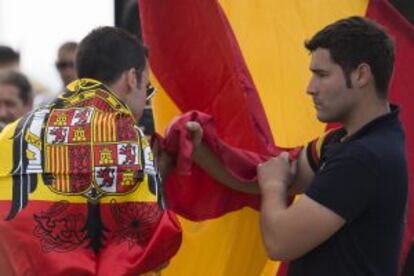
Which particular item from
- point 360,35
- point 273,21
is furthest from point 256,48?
point 360,35

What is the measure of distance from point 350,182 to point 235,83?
76cm

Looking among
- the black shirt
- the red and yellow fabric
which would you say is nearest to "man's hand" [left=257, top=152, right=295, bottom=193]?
the black shirt

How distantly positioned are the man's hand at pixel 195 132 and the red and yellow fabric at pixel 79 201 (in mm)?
335

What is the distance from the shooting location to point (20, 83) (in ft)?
16.2

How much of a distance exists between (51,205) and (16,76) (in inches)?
85.5

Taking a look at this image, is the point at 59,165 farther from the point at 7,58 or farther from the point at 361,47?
the point at 7,58

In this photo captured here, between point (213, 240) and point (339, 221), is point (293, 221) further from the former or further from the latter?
point (213, 240)

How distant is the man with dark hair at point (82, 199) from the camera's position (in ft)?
9.41

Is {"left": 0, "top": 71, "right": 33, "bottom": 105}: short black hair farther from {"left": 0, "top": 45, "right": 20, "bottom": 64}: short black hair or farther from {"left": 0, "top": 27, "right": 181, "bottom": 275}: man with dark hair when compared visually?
{"left": 0, "top": 27, "right": 181, "bottom": 275}: man with dark hair

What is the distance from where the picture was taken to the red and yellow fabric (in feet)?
9.41

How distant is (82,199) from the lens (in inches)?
113

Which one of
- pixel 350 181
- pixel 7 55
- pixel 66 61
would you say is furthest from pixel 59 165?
pixel 7 55

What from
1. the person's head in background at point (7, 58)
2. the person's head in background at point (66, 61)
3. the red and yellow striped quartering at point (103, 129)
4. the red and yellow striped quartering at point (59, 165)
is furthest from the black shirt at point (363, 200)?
the person's head in background at point (7, 58)

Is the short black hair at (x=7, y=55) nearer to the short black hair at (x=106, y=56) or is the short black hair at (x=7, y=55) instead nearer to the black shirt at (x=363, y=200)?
the short black hair at (x=106, y=56)
